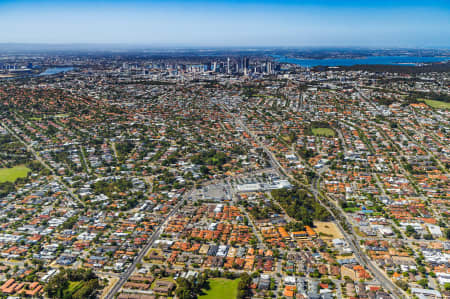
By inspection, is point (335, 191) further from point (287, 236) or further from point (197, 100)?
point (197, 100)

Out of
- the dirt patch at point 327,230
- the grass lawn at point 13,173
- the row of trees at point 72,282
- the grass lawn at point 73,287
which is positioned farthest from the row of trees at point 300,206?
the grass lawn at point 13,173

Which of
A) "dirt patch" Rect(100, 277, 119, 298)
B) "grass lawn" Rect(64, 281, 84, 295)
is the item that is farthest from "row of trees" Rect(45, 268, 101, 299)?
"dirt patch" Rect(100, 277, 119, 298)

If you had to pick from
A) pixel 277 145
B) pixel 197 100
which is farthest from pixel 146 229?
pixel 197 100

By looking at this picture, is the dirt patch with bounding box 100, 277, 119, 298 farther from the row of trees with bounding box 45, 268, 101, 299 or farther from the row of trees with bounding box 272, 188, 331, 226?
the row of trees with bounding box 272, 188, 331, 226

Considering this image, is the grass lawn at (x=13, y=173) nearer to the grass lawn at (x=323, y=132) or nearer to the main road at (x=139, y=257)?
the main road at (x=139, y=257)

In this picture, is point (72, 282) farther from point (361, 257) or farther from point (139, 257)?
point (361, 257)
